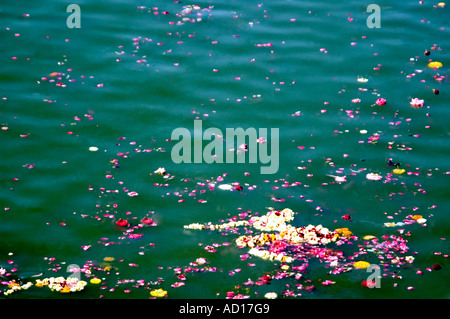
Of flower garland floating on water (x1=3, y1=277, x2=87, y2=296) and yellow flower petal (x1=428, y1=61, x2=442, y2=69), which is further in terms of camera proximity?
yellow flower petal (x1=428, y1=61, x2=442, y2=69)

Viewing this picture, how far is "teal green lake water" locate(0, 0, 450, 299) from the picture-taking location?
7.77m

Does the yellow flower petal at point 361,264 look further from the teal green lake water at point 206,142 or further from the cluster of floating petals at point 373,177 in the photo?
the cluster of floating petals at point 373,177

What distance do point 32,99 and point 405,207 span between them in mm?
6812

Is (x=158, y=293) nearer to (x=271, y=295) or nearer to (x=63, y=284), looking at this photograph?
(x=63, y=284)

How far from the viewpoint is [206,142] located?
10.2 metres

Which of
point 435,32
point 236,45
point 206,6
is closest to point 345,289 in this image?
point 236,45

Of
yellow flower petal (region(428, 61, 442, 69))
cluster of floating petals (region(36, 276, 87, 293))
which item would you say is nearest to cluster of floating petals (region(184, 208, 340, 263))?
cluster of floating petals (region(36, 276, 87, 293))

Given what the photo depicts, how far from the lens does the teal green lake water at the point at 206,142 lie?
777cm

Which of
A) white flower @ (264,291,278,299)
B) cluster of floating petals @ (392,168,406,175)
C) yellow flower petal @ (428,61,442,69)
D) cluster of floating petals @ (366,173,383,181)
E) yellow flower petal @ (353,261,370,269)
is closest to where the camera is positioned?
white flower @ (264,291,278,299)

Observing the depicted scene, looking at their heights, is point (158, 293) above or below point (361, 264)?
below

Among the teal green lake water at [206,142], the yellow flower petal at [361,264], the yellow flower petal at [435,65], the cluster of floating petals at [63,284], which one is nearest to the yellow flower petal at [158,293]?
the teal green lake water at [206,142]

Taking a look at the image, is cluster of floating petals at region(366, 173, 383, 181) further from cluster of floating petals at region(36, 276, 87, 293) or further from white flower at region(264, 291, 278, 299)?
cluster of floating petals at region(36, 276, 87, 293)

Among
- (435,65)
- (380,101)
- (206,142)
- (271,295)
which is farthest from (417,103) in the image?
(271,295)

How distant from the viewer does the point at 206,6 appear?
45.4 ft
